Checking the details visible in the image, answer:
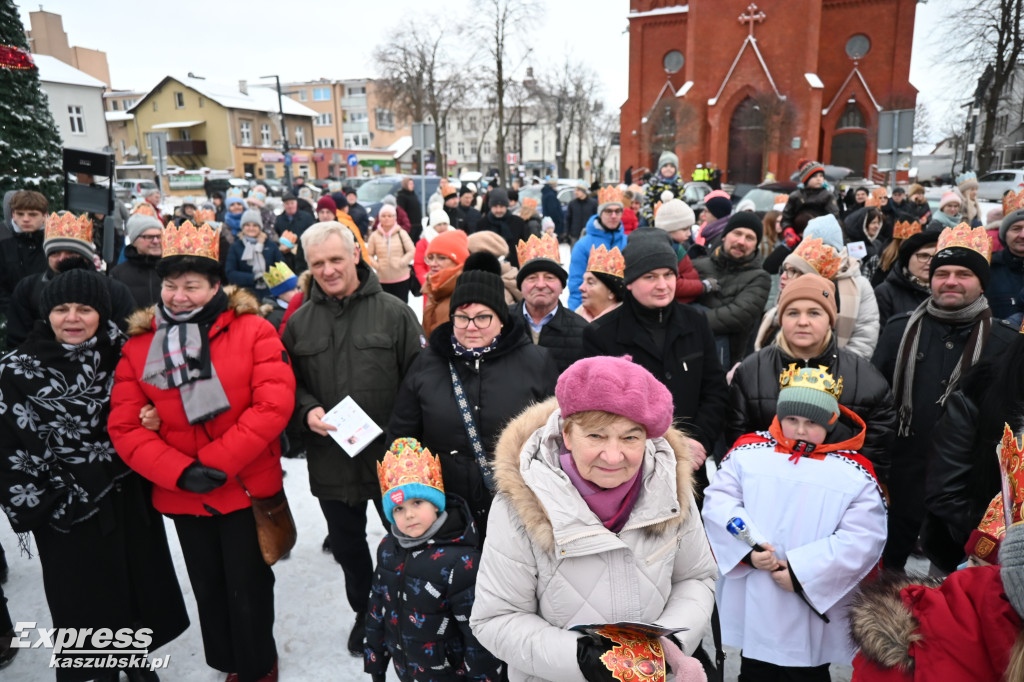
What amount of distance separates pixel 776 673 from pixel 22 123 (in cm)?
865

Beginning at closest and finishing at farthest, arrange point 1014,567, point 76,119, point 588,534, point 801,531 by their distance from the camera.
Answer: point 1014,567
point 588,534
point 801,531
point 76,119

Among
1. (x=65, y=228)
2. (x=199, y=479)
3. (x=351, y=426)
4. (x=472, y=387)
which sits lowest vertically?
(x=199, y=479)

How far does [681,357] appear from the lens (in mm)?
3207

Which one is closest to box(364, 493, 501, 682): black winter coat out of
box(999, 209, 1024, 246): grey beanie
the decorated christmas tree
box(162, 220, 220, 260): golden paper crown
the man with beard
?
box(162, 220, 220, 260): golden paper crown

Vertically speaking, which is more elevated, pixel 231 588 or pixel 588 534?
pixel 588 534

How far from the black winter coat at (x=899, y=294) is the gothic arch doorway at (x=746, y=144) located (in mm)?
29964

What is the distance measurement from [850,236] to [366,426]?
7.74 m

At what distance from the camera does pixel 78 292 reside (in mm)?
2814

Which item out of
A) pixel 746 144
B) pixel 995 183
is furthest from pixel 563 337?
pixel 746 144

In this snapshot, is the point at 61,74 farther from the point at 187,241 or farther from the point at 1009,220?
the point at 1009,220

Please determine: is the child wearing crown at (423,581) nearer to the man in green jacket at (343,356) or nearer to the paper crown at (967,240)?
the man in green jacket at (343,356)

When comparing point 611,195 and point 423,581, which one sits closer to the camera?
point 423,581

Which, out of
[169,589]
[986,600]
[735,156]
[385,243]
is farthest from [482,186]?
A: [986,600]

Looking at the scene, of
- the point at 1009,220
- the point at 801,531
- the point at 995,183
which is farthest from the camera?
the point at 995,183
